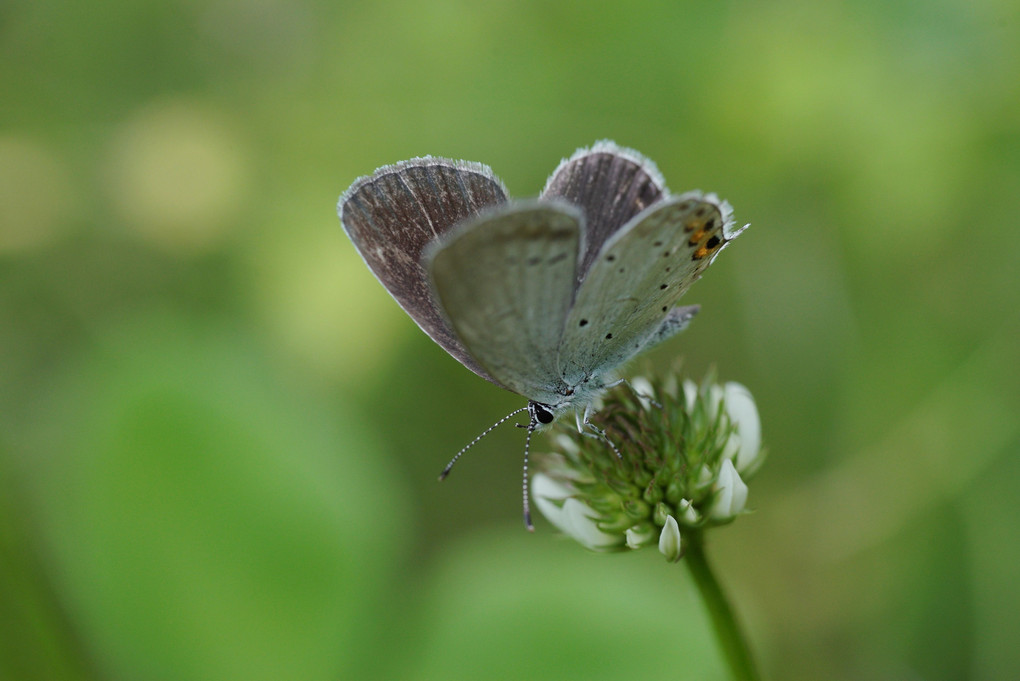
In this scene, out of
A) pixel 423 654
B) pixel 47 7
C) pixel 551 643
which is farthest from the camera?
pixel 47 7

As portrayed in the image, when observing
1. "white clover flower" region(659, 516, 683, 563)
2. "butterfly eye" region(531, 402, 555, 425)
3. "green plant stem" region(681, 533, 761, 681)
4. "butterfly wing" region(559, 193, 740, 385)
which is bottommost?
"green plant stem" region(681, 533, 761, 681)

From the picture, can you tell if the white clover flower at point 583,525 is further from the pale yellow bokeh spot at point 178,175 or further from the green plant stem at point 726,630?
the pale yellow bokeh spot at point 178,175

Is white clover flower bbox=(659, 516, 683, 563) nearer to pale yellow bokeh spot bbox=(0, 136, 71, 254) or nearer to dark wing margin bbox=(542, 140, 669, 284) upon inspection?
dark wing margin bbox=(542, 140, 669, 284)

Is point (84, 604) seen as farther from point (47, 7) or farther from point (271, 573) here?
point (47, 7)

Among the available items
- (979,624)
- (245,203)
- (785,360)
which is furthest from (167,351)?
(979,624)

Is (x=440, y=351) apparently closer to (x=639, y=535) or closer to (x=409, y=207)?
(x=409, y=207)

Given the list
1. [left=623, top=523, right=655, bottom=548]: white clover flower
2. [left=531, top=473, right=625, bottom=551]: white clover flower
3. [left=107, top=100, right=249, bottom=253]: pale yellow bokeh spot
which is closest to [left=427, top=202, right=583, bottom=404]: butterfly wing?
[left=531, top=473, right=625, bottom=551]: white clover flower

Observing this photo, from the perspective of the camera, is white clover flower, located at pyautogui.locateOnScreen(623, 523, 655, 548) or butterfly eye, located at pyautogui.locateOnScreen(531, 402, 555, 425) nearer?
white clover flower, located at pyautogui.locateOnScreen(623, 523, 655, 548)
